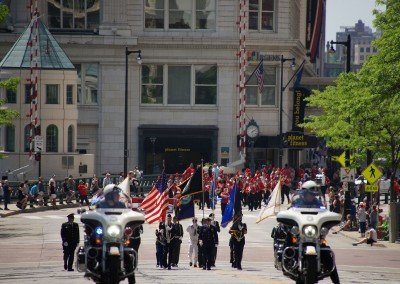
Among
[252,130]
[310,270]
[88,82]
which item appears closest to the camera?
[310,270]

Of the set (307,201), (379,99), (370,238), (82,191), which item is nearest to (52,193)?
(82,191)

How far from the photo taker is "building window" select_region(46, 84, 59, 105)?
222ft

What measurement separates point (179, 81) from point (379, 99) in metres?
37.8

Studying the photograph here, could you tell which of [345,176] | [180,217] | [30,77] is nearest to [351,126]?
[345,176]

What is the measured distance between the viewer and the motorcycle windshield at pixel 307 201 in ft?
78.0

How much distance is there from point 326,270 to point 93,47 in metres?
57.0

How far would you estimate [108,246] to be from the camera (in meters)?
22.2

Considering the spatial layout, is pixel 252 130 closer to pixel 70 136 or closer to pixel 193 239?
pixel 70 136

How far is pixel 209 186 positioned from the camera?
58719 millimetres

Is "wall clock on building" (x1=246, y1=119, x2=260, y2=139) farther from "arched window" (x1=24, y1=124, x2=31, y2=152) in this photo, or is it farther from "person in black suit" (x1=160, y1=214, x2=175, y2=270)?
"person in black suit" (x1=160, y1=214, x2=175, y2=270)

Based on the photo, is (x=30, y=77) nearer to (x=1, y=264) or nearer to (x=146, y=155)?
(x=146, y=155)

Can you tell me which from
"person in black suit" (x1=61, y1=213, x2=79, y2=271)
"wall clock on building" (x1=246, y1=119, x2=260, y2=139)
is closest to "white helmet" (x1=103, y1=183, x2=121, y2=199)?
"person in black suit" (x1=61, y1=213, x2=79, y2=271)

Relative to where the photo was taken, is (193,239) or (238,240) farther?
(193,239)

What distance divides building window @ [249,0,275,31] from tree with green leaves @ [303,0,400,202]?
29.3m
